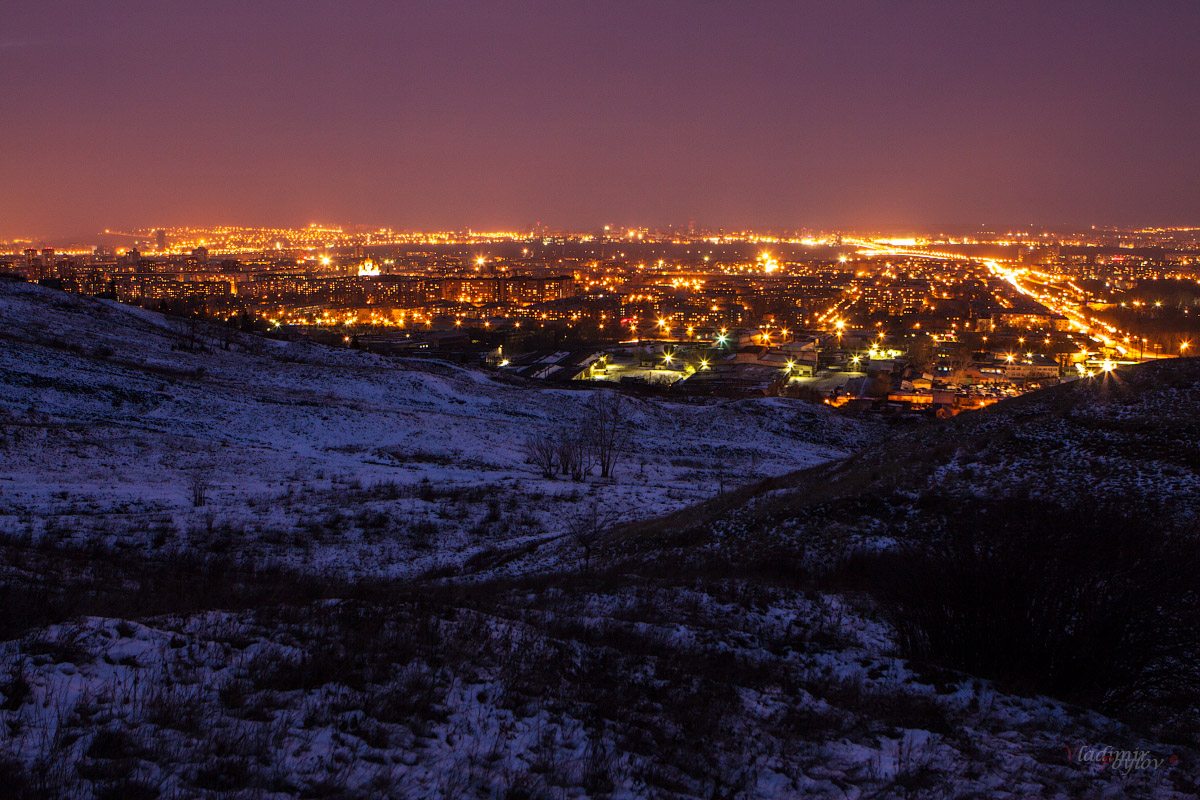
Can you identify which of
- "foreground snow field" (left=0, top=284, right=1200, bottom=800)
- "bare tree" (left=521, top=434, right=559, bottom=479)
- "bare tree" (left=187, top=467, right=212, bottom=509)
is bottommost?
"bare tree" (left=521, top=434, right=559, bottom=479)

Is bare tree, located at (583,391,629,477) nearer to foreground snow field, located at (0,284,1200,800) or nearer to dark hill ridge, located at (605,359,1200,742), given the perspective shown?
foreground snow field, located at (0,284,1200,800)

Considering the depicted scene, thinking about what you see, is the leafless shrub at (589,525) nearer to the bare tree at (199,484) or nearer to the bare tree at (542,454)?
the bare tree at (542,454)

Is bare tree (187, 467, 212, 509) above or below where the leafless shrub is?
above

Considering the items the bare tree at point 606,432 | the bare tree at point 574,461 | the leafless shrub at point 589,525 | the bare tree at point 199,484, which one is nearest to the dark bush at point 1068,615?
the leafless shrub at point 589,525

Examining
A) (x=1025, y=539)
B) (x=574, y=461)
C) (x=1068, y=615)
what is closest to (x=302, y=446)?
(x=574, y=461)

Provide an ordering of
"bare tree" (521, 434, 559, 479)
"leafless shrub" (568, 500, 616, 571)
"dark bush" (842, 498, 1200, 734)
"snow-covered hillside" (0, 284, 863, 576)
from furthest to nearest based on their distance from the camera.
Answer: "bare tree" (521, 434, 559, 479) < "snow-covered hillside" (0, 284, 863, 576) < "leafless shrub" (568, 500, 616, 571) < "dark bush" (842, 498, 1200, 734)

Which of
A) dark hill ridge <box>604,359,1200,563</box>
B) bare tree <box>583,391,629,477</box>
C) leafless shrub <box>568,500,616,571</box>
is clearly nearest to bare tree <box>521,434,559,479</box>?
bare tree <box>583,391,629,477</box>

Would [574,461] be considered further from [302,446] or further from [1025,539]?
[1025,539]
